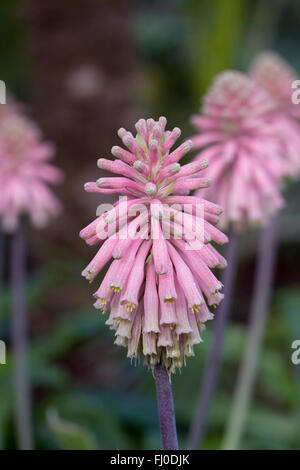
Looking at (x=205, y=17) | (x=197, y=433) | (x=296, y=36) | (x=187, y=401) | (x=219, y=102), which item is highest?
(x=296, y=36)

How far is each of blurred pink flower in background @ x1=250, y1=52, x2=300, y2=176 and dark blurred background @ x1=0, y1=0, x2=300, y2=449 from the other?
1.32m

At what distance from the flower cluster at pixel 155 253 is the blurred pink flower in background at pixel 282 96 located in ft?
6.15

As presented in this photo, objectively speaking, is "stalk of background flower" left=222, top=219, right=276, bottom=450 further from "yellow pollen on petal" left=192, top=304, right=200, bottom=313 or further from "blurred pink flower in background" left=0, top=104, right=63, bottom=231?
"yellow pollen on petal" left=192, top=304, right=200, bottom=313

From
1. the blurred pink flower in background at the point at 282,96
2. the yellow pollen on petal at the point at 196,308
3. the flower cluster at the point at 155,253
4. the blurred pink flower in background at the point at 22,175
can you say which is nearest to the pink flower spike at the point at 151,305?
the flower cluster at the point at 155,253

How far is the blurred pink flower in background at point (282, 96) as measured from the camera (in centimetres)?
382

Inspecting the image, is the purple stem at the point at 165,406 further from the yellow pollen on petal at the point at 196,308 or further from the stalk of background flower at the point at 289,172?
the stalk of background flower at the point at 289,172

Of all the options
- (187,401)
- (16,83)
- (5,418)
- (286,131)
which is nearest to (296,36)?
(16,83)

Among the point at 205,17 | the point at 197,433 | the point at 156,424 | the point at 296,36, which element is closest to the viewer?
the point at 197,433

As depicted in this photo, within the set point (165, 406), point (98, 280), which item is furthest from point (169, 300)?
point (98, 280)

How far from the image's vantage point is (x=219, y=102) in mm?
3297

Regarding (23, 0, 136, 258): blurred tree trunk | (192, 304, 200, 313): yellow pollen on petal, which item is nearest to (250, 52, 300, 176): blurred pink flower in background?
(23, 0, 136, 258): blurred tree trunk

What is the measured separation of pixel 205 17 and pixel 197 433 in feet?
18.9

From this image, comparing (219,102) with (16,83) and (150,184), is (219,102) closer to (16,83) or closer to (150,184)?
(150,184)

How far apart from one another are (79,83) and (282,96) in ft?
7.42
